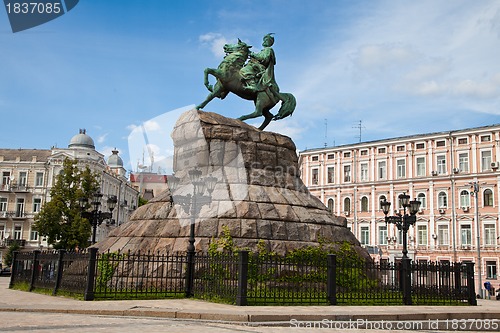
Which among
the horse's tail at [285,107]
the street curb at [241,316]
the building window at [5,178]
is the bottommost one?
the street curb at [241,316]

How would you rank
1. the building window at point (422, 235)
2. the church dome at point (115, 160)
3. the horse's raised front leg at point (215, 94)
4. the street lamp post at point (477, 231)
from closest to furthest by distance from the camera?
the horse's raised front leg at point (215, 94)
the street lamp post at point (477, 231)
the building window at point (422, 235)
the church dome at point (115, 160)

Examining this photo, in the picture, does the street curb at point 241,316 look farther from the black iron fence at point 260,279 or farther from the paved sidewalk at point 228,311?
the black iron fence at point 260,279

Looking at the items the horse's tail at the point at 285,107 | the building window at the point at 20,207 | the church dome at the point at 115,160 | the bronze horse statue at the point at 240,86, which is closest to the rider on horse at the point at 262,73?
the bronze horse statue at the point at 240,86

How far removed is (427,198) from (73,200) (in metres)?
31.3

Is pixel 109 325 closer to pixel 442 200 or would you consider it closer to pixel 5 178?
pixel 442 200

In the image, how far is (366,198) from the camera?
55.6m

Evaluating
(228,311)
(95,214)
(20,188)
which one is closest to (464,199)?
(95,214)

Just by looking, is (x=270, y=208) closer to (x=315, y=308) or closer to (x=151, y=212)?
(x=151, y=212)

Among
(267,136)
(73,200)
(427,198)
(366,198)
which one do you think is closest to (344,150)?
(366,198)

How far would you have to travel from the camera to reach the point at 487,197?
158 ft

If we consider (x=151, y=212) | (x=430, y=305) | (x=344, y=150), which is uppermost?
(x=344, y=150)

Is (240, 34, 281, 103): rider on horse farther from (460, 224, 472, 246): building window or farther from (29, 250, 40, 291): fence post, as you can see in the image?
(460, 224, 472, 246): building window

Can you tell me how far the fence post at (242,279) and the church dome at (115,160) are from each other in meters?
65.8

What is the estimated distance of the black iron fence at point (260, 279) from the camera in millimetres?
13991
